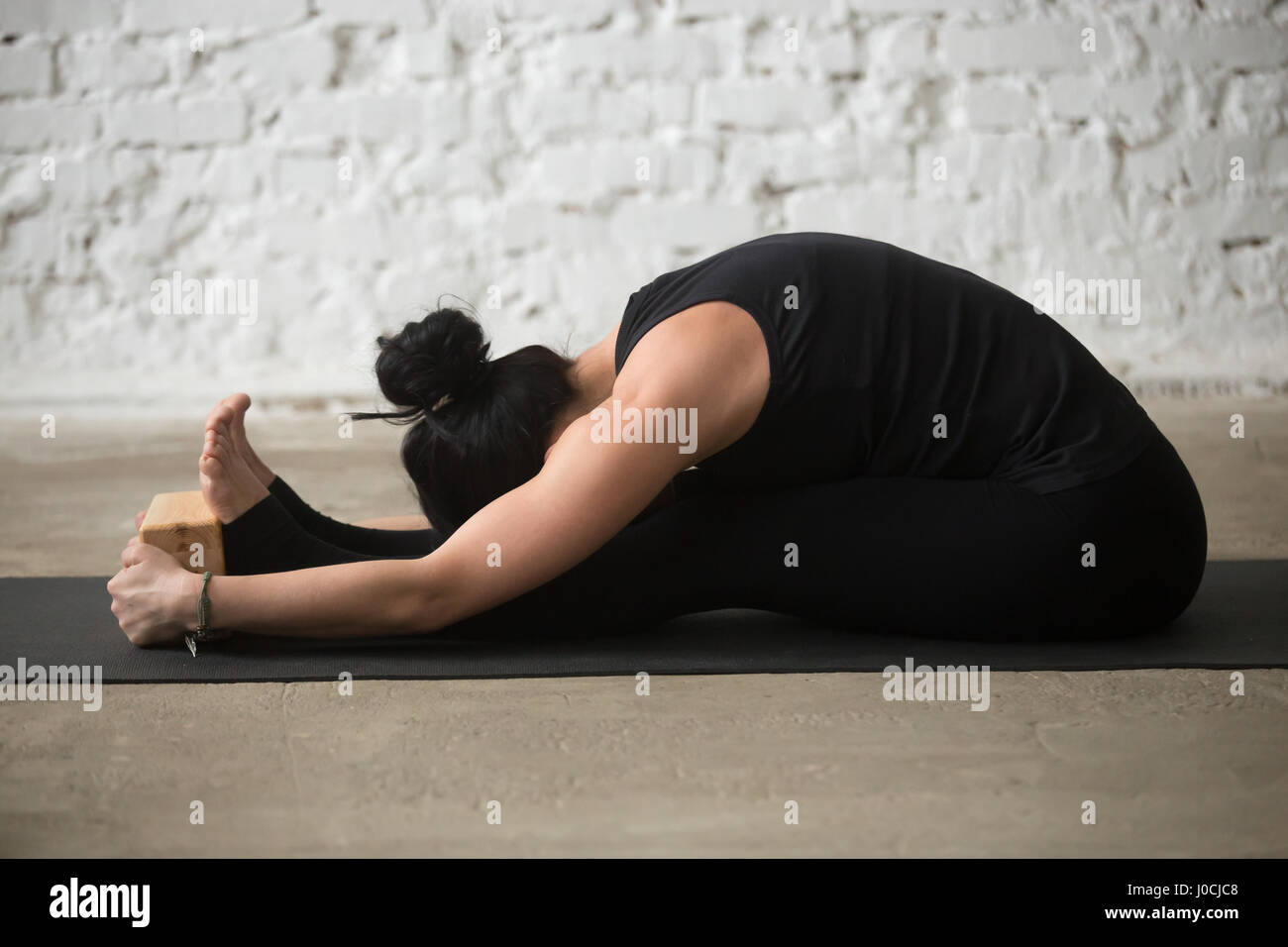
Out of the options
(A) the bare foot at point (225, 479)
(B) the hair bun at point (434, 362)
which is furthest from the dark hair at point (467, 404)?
(A) the bare foot at point (225, 479)

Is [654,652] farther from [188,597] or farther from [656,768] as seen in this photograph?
[188,597]

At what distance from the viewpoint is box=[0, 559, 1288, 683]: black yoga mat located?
5.41ft

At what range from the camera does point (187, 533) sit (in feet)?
5.70

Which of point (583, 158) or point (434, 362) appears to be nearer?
point (434, 362)

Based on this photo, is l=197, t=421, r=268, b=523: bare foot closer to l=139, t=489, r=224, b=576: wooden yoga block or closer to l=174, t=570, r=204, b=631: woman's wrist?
l=139, t=489, r=224, b=576: wooden yoga block

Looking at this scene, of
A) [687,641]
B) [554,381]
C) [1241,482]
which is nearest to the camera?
[554,381]

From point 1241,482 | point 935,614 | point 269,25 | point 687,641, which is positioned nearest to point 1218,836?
point 935,614

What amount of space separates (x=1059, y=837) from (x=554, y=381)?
2.84ft

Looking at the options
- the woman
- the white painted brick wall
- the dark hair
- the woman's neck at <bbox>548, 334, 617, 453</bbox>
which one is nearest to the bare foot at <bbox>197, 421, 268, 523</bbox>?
the woman

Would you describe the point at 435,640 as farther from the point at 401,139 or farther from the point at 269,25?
the point at 269,25

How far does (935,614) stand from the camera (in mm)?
1715

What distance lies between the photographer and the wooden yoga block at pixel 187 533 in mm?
1726

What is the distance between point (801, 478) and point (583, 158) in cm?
305

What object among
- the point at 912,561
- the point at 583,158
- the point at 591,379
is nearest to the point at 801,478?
the point at 912,561
